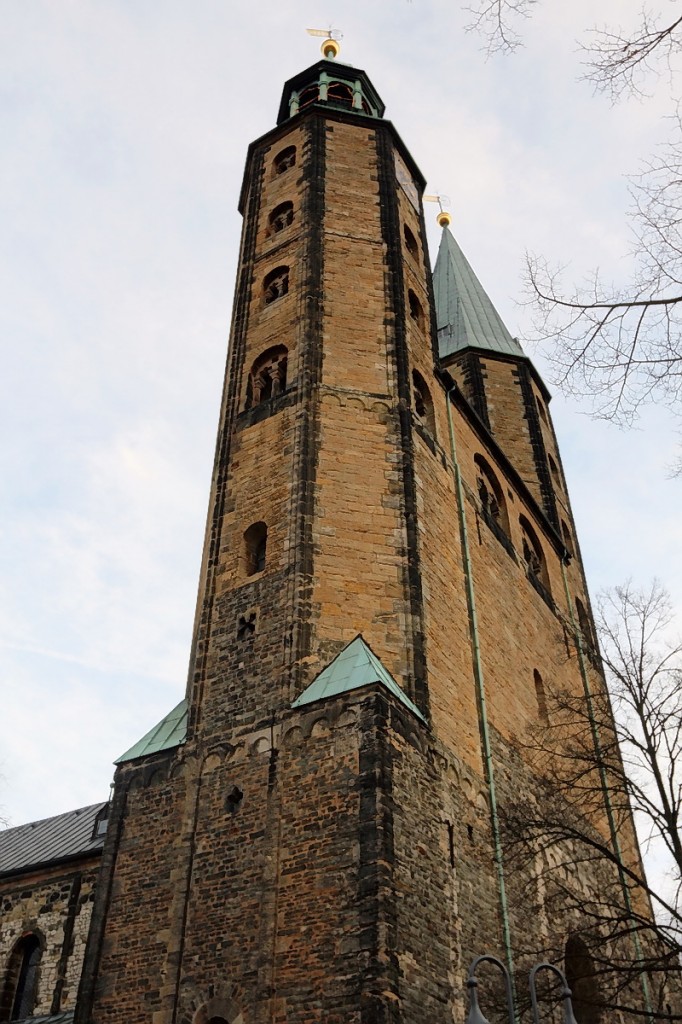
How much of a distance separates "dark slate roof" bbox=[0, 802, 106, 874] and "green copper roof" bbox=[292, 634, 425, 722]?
8.53 m

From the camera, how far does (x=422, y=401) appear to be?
66.0 ft

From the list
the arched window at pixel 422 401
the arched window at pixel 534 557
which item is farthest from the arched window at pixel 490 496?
the arched window at pixel 422 401

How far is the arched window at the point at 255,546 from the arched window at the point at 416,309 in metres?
6.95

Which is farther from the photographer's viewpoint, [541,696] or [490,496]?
[490,496]

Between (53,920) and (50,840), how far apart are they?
390 centimetres

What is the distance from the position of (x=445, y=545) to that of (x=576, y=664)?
948cm

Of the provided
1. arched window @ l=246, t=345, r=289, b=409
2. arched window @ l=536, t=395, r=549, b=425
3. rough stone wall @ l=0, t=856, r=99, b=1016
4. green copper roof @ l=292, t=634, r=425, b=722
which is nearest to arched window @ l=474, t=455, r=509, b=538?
arched window @ l=246, t=345, r=289, b=409

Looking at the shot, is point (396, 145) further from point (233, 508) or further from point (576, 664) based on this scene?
point (576, 664)

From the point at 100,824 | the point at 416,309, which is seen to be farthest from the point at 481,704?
the point at 100,824

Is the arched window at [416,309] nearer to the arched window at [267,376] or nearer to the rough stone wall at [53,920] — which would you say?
the arched window at [267,376]

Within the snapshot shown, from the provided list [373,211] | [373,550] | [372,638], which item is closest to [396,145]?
[373,211]

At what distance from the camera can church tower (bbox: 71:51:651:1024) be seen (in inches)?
A: 479

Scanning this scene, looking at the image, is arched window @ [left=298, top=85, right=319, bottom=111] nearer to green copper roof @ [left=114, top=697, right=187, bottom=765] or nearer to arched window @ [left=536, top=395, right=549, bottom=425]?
arched window @ [left=536, top=395, right=549, bottom=425]

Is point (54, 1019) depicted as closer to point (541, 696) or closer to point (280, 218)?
point (541, 696)
